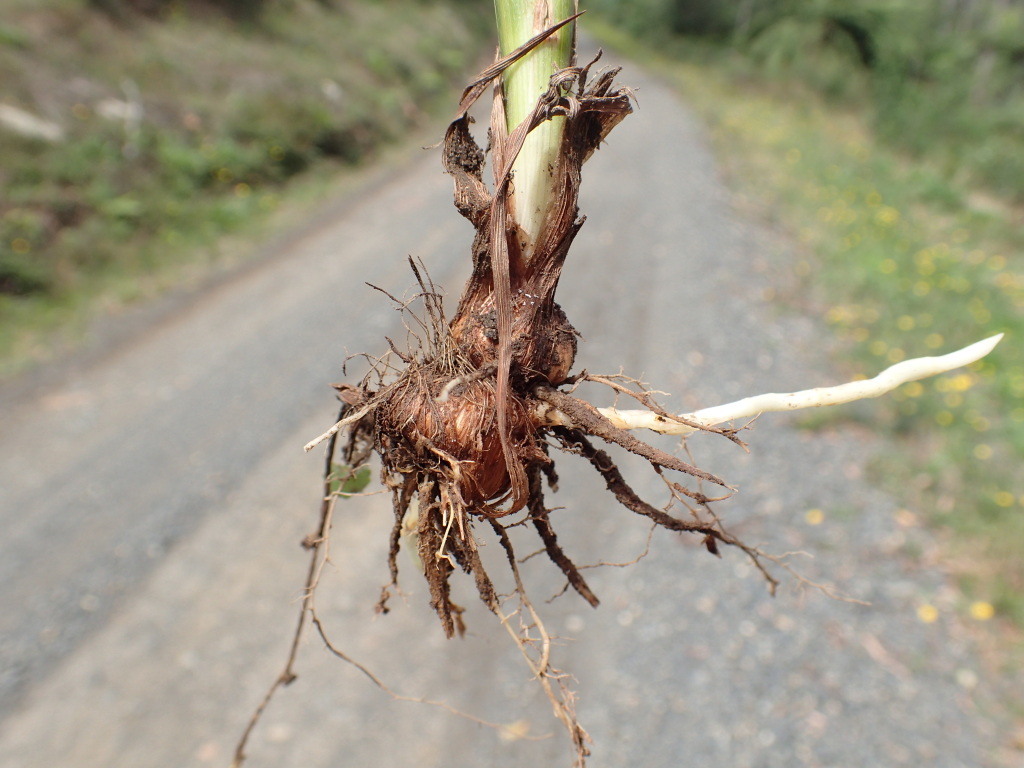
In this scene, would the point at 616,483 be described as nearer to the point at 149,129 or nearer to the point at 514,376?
the point at 514,376

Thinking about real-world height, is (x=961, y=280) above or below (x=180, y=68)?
below

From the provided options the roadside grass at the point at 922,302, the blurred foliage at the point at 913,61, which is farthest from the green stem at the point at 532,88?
the blurred foliage at the point at 913,61

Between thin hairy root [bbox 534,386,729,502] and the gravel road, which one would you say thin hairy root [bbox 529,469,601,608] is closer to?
thin hairy root [bbox 534,386,729,502]

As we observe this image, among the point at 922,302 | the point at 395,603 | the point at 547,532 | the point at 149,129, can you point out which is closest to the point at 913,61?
the point at 922,302

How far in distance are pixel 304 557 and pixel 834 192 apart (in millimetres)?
6266

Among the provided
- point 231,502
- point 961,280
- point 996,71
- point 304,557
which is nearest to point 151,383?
point 231,502

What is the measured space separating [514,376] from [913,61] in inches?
689

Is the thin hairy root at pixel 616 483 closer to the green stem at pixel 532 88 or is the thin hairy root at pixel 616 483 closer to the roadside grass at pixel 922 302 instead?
the green stem at pixel 532 88

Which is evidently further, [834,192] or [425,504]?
[834,192]

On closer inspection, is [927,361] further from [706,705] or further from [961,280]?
[961,280]

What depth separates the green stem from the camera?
974 millimetres

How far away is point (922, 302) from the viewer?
4469mm

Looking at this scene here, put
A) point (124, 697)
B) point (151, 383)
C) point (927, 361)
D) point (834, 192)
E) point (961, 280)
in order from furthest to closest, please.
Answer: point (834, 192) < point (961, 280) < point (151, 383) < point (124, 697) < point (927, 361)

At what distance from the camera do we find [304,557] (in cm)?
335
